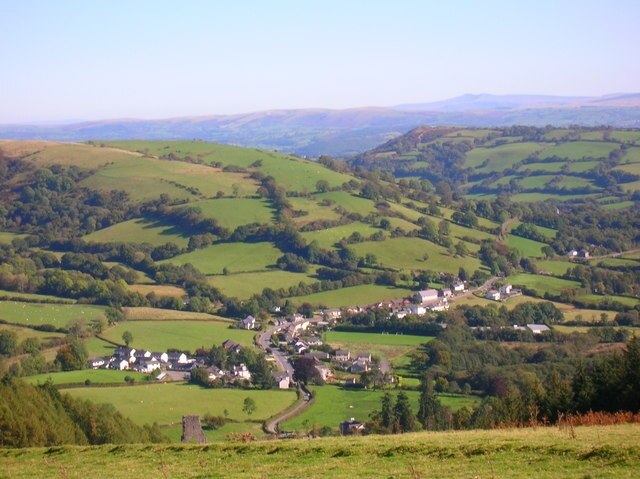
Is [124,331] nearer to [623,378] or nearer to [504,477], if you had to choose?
[623,378]

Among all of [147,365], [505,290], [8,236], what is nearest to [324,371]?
[147,365]

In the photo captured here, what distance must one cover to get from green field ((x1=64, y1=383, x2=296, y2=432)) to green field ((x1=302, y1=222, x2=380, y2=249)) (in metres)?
35.3

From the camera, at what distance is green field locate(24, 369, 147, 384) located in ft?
138

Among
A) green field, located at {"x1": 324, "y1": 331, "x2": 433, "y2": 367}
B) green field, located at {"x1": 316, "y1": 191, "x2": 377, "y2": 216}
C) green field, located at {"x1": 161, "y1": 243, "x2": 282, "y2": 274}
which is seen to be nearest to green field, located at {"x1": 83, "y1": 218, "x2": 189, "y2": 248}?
green field, located at {"x1": 161, "y1": 243, "x2": 282, "y2": 274}

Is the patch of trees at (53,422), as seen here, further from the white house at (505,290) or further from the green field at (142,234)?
the green field at (142,234)

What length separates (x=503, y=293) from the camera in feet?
217

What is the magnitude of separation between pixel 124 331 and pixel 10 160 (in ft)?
192

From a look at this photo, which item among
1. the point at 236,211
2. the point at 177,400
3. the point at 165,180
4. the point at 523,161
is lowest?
the point at 177,400

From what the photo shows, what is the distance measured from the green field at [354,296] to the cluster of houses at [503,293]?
6545 mm

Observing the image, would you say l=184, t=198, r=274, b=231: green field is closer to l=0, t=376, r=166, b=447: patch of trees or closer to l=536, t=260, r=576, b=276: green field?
l=536, t=260, r=576, b=276: green field

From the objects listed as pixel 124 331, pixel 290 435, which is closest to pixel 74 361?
pixel 124 331

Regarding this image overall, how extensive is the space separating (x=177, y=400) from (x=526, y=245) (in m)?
52.4

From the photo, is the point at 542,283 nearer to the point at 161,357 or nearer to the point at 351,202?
the point at 351,202

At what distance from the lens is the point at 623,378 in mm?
22047
